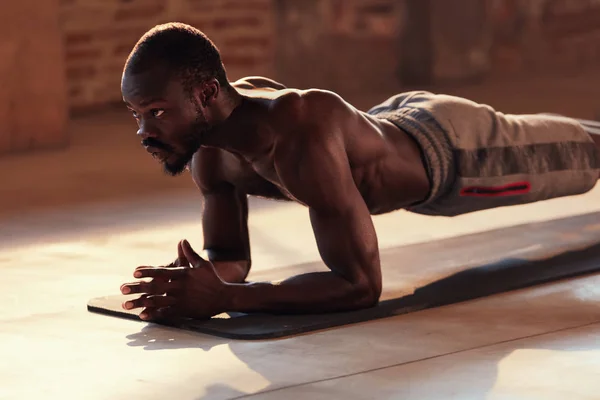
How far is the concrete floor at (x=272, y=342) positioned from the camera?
8.56ft

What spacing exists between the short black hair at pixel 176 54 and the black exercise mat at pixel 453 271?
57cm

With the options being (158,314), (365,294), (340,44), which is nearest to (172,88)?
(158,314)

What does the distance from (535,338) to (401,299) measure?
0.47 metres

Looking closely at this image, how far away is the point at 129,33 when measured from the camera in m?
7.54

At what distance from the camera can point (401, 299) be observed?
3.32 metres

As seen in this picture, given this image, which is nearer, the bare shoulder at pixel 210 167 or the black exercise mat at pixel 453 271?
the black exercise mat at pixel 453 271

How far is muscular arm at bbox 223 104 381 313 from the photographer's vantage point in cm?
304

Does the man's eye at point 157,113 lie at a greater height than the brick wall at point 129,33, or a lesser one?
greater

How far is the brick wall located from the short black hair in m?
4.43

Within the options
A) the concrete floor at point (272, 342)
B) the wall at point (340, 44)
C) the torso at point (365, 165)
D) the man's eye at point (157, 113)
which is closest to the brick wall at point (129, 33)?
the wall at point (340, 44)

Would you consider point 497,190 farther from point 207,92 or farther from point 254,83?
point 207,92

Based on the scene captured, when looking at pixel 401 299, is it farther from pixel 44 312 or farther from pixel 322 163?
pixel 44 312

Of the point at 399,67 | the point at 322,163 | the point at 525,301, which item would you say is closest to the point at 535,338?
the point at 525,301

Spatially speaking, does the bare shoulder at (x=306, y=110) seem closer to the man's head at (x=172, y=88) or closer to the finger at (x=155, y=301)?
the man's head at (x=172, y=88)
